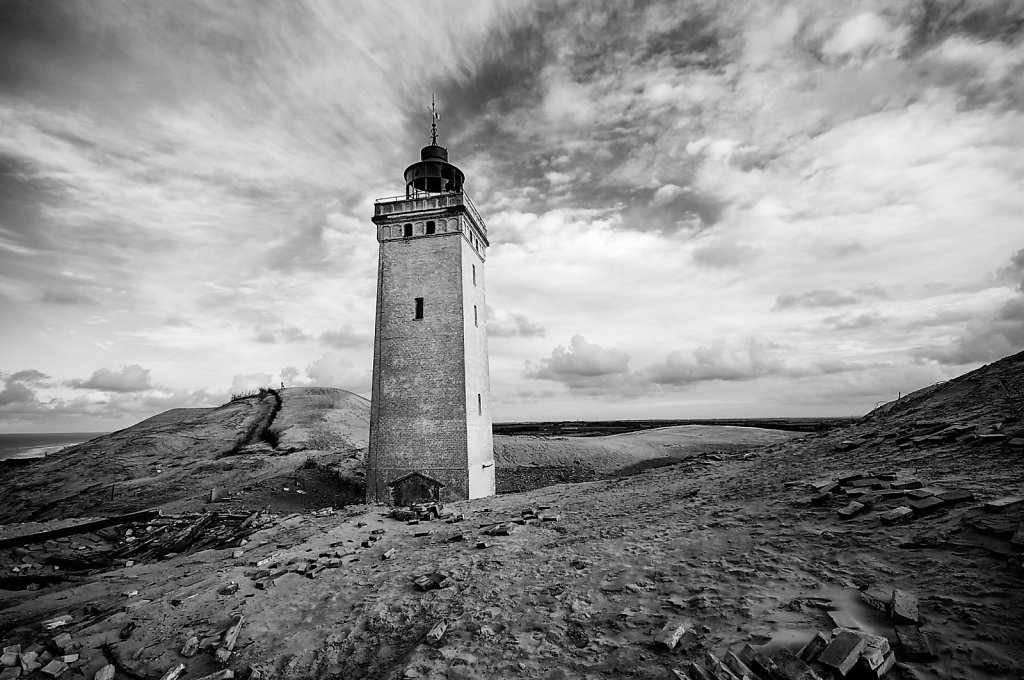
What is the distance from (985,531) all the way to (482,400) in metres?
16.6

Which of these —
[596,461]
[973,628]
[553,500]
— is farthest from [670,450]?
[973,628]

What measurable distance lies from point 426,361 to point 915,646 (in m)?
16.6

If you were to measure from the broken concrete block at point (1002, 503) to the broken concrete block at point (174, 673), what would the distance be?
11.5 m

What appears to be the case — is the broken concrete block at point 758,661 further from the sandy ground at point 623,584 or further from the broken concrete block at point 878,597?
the broken concrete block at point 878,597

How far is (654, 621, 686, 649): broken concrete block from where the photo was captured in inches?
207

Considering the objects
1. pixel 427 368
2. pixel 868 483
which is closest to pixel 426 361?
pixel 427 368

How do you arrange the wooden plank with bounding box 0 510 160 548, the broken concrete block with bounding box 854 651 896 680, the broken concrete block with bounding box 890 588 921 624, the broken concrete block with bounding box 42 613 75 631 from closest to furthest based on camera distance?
the broken concrete block with bounding box 854 651 896 680, the broken concrete block with bounding box 890 588 921 624, the broken concrete block with bounding box 42 613 75 631, the wooden plank with bounding box 0 510 160 548

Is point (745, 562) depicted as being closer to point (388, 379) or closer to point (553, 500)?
point (553, 500)

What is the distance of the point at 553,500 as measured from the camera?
14.1 m

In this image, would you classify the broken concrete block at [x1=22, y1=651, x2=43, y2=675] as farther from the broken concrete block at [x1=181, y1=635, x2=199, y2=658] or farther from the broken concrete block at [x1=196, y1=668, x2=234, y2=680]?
the broken concrete block at [x1=196, y1=668, x2=234, y2=680]

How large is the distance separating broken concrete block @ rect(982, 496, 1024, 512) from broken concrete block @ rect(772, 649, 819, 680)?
390 cm

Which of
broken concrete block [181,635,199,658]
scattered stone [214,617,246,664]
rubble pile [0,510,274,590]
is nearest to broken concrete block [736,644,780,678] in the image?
scattered stone [214,617,246,664]

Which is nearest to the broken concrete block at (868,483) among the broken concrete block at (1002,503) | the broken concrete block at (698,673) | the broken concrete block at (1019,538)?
the broken concrete block at (1002,503)

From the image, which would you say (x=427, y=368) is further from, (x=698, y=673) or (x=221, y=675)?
(x=698, y=673)
